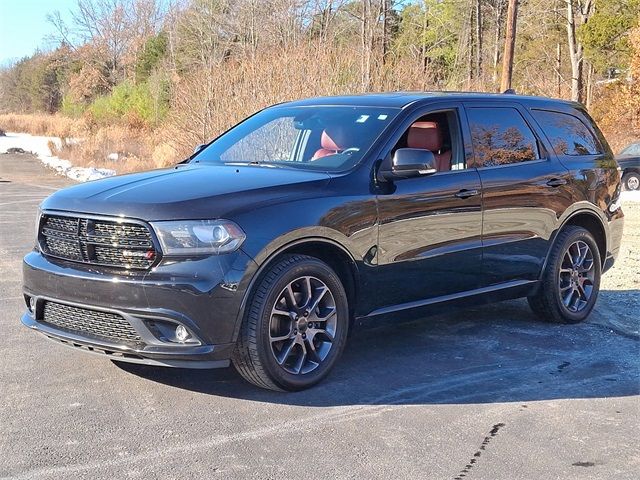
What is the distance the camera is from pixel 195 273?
420 centimetres

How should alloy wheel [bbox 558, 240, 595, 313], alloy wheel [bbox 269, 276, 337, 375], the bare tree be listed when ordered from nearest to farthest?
alloy wheel [bbox 269, 276, 337, 375], alloy wheel [bbox 558, 240, 595, 313], the bare tree

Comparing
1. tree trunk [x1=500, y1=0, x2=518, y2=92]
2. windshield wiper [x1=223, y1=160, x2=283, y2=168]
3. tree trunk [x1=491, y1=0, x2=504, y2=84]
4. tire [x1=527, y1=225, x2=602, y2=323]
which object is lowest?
tire [x1=527, y1=225, x2=602, y2=323]

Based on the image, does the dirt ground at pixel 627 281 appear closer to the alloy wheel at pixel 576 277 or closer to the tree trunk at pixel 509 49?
the alloy wheel at pixel 576 277

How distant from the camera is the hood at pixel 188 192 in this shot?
428 centimetres

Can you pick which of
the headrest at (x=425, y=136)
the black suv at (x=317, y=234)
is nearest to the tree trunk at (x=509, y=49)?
the black suv at (x=317, y=234)

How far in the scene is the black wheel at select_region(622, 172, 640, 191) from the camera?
22281 millimetres

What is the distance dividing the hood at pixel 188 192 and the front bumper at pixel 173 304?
0.97 feet

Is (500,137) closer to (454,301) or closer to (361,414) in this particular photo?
(454,301)

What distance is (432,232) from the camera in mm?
5344

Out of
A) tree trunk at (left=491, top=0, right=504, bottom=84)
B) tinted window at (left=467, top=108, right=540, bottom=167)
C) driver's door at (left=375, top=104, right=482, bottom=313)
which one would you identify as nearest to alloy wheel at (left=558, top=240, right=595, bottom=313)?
tinted window at (left=467, top=108, right=540, bottom=167)

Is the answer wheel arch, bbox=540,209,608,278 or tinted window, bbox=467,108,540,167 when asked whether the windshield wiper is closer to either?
tinted window, bbox=467,108,540,167

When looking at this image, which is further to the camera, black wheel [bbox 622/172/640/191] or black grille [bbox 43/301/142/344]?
black wheel [bbox 622/172/640/191]

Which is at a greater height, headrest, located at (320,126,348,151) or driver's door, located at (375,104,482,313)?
headrest, located at (320,126,348,151)

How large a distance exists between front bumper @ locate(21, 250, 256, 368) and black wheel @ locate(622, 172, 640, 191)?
20.4 m
